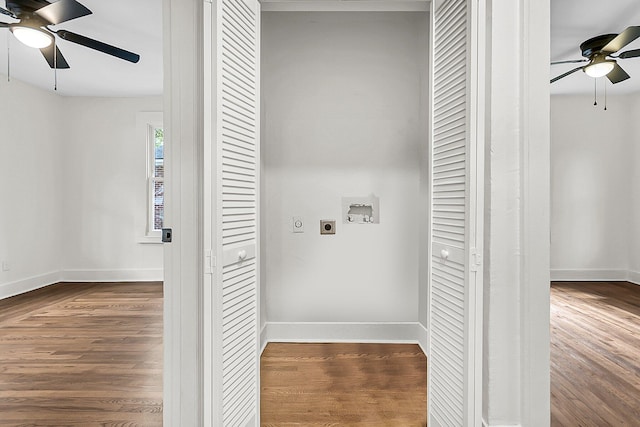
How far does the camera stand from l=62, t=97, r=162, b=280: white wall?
5.50 meters

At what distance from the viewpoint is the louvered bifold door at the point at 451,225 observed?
158cm

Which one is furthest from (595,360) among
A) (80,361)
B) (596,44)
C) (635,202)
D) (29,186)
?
(29,186)

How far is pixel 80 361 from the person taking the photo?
276 cm

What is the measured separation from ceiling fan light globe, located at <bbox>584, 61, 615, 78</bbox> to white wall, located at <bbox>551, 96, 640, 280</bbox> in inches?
87.4

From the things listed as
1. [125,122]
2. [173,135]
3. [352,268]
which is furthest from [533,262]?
[125,122]

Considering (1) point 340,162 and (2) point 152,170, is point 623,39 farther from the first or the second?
(2) point 152,170

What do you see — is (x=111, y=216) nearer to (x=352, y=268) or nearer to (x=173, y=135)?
(x=352, y=268)

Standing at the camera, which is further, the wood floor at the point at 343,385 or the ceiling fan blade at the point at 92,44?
the ceiling fan blade at the point at 92,44

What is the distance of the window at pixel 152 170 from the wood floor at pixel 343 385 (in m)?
3.39

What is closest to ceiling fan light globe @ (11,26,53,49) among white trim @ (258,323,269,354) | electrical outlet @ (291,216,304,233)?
electrical outlet @ (291,216,304,233)

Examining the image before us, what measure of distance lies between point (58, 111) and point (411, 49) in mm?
4893

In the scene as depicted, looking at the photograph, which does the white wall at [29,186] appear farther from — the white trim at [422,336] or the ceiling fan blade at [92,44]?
the white trim at [422,336]

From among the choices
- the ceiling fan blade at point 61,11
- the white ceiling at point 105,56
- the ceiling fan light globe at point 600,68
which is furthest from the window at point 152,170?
the ceiling fan light globe at point 600,68

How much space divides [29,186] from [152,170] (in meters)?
1.46
